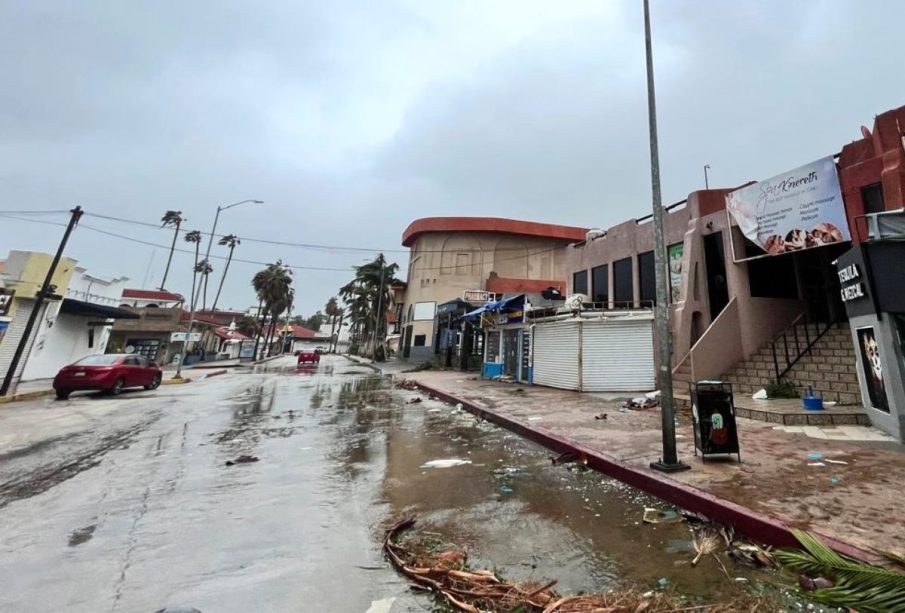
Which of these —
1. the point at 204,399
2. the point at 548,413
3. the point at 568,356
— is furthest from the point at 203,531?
→ the point at 568,356

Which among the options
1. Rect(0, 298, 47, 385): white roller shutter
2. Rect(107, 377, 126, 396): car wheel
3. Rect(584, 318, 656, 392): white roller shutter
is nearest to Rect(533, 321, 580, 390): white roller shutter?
Rect(584, 318, 656, 392): white roller shutter

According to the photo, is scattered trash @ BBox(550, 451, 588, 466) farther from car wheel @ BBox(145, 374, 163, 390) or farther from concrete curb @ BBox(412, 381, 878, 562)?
car wheel @ BBox(145, 374, 163, 390)

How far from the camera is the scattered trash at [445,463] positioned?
6199mm

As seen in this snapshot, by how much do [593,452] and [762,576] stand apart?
3.17m

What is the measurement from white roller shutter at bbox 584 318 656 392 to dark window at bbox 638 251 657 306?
3.05 meters

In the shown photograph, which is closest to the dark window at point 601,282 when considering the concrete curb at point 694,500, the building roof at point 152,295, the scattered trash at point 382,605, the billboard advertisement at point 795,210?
the billboard advertisement at point 795,210

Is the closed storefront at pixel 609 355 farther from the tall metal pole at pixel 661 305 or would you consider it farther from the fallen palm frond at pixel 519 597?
the fallen palm frond at pixel 519 597

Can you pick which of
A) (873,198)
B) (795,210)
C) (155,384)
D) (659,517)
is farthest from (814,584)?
(155,384)

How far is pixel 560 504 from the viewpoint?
183 inches

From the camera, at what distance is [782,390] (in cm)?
1071

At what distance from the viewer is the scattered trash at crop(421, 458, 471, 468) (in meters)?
6.20

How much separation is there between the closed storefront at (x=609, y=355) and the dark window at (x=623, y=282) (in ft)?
11.9

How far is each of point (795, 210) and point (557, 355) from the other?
8739 millimetres

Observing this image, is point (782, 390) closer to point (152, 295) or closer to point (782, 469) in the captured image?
point (782, 469)
